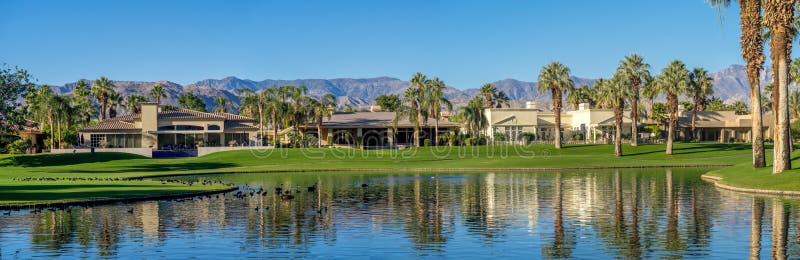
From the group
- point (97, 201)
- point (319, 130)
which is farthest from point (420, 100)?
point (97, 201)

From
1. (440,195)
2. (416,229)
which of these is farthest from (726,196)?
(416,229)

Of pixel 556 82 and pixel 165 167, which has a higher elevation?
pixel 556 82

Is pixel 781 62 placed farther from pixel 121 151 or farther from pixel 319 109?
pixel 121 151

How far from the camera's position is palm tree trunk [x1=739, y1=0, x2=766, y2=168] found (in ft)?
161

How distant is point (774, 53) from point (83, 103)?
4209 inches

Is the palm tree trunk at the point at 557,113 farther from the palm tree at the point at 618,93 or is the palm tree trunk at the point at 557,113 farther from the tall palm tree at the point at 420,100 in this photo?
the tall palm tree at the point at 420,100

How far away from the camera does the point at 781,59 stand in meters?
45.5

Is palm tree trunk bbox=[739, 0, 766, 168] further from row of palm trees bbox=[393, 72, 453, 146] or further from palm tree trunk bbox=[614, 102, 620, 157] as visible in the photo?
row of palm trees bbox=[393, 72, 453, 146]

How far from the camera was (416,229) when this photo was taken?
28938 millimetres

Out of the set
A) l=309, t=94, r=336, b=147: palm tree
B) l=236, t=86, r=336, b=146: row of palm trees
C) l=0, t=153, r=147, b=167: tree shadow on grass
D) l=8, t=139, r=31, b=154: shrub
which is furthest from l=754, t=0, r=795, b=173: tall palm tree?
l=8, t=139, r=31, b=154: shrub

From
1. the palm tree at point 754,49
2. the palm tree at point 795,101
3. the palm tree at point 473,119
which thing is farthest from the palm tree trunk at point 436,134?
the palm tree at point 795,101

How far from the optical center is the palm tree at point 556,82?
95.1 m

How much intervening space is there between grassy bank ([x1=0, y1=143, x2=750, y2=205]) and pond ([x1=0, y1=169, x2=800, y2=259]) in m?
26.1

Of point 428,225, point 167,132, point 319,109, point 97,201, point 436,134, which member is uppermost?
point 319,109
